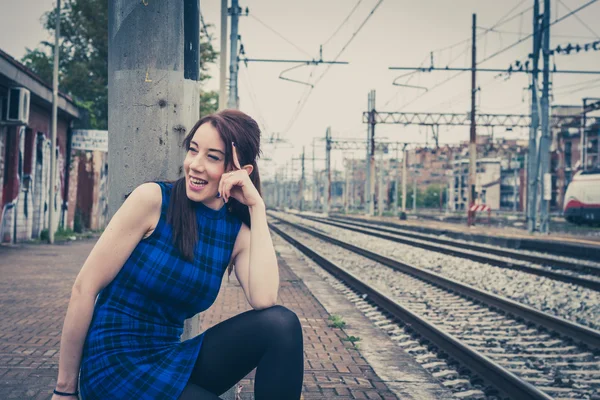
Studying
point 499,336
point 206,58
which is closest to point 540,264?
point 499,336

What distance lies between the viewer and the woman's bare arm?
1.85m

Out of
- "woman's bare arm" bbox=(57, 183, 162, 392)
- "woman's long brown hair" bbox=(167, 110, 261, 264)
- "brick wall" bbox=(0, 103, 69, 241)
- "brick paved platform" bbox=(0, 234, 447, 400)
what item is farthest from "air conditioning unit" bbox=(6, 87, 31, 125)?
"woman's bare arm" bbox=(57, 183, 162, 392)

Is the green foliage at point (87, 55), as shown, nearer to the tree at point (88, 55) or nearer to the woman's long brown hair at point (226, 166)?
the tree at point (88, 55)

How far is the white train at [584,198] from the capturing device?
96.0 feet

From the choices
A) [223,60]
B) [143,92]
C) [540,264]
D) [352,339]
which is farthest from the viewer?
[223,60]

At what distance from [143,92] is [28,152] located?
607 inches

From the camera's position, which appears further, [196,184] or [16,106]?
[16,106]

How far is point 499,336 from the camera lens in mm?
6531

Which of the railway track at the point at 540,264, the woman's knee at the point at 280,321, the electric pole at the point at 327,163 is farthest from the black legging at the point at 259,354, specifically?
the electric pole at the point at 327,163

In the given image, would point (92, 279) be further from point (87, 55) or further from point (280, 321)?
point (87, 55)

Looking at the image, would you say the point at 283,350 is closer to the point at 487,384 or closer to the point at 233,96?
the point at 487,384

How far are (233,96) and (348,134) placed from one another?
1485 inches

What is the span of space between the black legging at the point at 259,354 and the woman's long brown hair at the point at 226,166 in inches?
11.0

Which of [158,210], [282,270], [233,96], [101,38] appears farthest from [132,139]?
[101,38]
